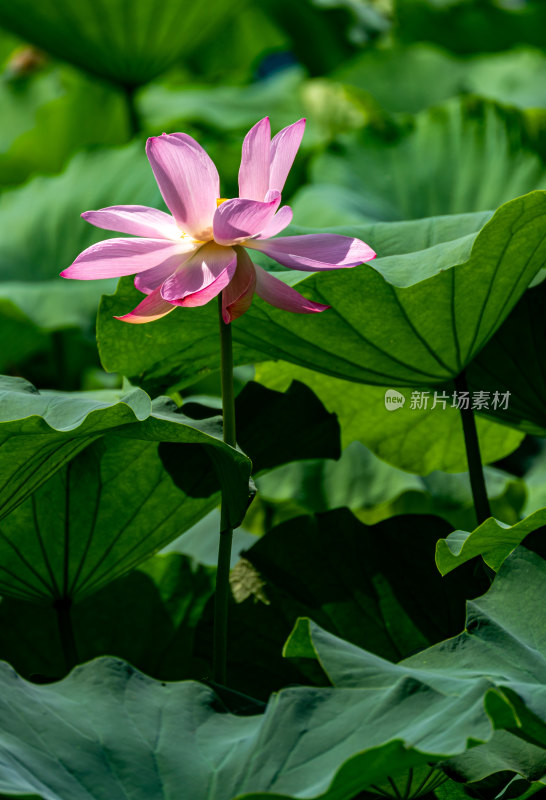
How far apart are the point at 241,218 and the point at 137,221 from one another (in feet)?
0.28

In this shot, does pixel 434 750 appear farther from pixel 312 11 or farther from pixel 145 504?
pixel 312 11

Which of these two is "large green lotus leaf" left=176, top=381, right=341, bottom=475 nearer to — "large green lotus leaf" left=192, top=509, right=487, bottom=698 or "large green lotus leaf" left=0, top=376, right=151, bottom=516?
"large green lotus leaf" left=192, top=509, right=487, bottom=698

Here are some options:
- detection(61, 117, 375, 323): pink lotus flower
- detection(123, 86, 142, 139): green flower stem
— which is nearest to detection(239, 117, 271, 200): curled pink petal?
detection(61, 117, 375, 323): pink lotus flower

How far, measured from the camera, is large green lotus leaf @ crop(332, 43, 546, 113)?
2.43 meters

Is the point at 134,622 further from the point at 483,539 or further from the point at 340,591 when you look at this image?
the point at 483,539

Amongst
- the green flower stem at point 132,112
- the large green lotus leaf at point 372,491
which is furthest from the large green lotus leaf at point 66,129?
the large green lotus leaf at point 372,491

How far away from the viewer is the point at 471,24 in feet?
9.23

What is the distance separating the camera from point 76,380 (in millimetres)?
2018

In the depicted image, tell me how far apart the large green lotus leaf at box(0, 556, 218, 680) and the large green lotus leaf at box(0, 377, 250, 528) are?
0.30 meters

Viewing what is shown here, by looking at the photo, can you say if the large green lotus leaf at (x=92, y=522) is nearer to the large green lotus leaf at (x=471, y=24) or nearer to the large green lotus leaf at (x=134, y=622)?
the large green lotus leaf at (x=134, y=622)

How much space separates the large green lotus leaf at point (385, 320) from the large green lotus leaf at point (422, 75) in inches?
67.3

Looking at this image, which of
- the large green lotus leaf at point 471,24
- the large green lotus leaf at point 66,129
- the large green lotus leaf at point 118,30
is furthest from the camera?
the large green lotus leaf at point 471,24

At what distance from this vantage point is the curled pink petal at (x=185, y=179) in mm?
629

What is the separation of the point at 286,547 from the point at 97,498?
0.60 ft
